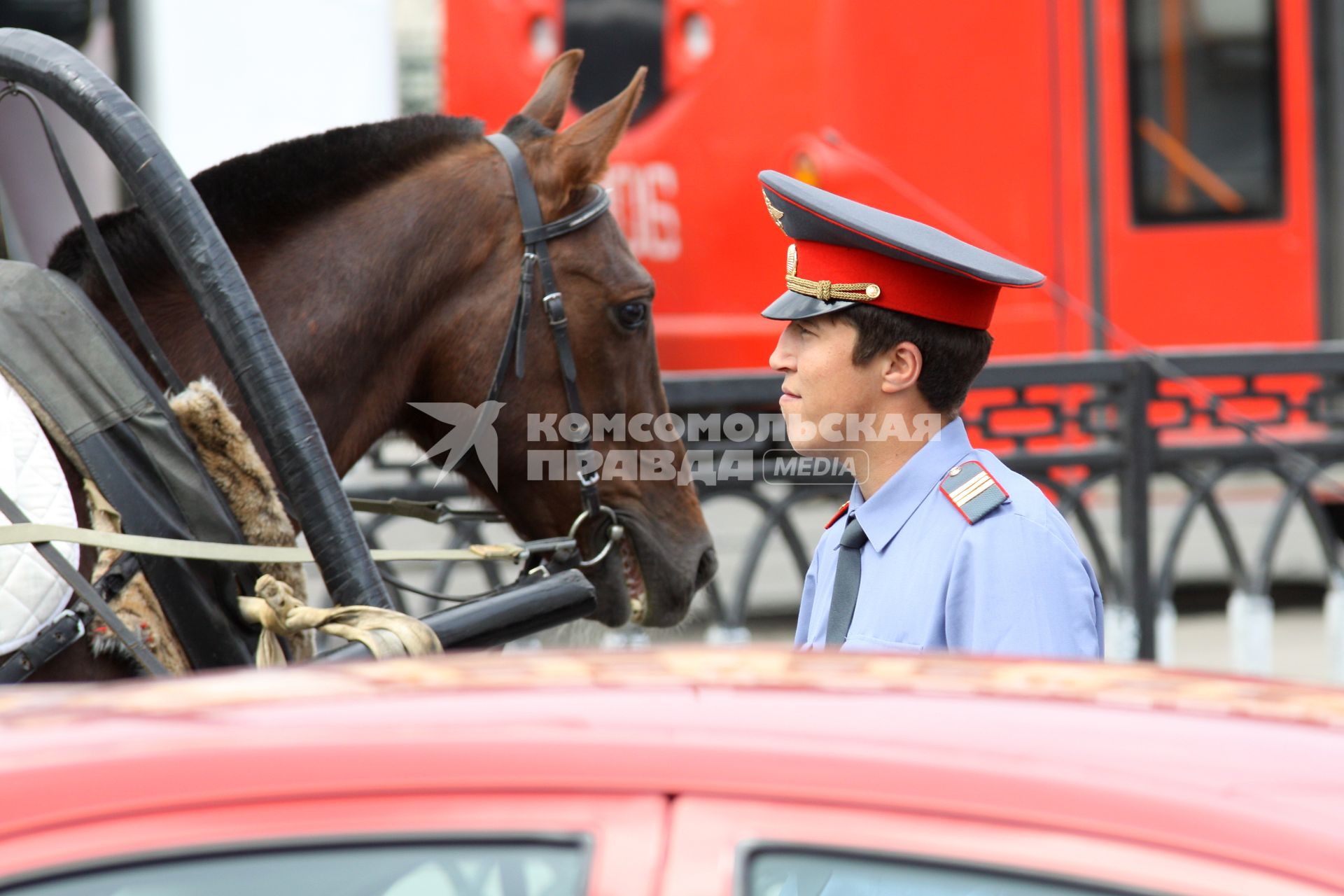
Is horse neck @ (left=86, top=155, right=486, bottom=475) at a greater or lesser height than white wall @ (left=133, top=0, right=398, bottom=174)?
lesser

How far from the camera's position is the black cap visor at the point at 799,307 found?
1.89 m

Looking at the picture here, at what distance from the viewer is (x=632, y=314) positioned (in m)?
2.71

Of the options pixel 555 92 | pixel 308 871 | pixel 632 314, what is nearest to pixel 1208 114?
A: pixel 555 92

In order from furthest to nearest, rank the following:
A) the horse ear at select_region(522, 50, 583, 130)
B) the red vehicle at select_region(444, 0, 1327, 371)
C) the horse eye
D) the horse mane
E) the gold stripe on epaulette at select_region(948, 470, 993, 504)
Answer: the red vehicle at select_region(444, 0, 1327, 371)
the horse ear at select_region(522, 50, 583, 130)
the horse eye
the horse mane
the gold stripe on epaulette at select_region(948, 470, 993, 504)

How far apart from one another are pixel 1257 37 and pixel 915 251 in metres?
5.46

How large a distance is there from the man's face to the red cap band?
0.06 meters

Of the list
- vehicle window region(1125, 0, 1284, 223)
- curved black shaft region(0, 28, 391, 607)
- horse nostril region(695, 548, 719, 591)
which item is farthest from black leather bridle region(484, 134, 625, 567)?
vehicle window region(1125, 0, 1284, 223)

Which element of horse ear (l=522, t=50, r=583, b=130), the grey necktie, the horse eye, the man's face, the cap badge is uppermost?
horse ear (l=522, t=50, r=583, b=130)

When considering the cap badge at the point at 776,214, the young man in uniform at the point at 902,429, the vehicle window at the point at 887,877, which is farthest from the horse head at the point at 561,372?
the vehicle window at the point at 887,877

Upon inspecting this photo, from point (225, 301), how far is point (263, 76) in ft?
8.09

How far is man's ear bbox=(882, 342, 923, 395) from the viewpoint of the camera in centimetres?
186

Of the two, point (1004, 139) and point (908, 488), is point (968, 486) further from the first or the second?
point (1004, 139)

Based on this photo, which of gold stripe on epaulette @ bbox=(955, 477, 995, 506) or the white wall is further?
the white wall

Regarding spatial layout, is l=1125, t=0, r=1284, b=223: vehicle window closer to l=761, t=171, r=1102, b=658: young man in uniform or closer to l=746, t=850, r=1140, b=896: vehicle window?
l=761, t=171, r=1102, b=658: young man in uniform
